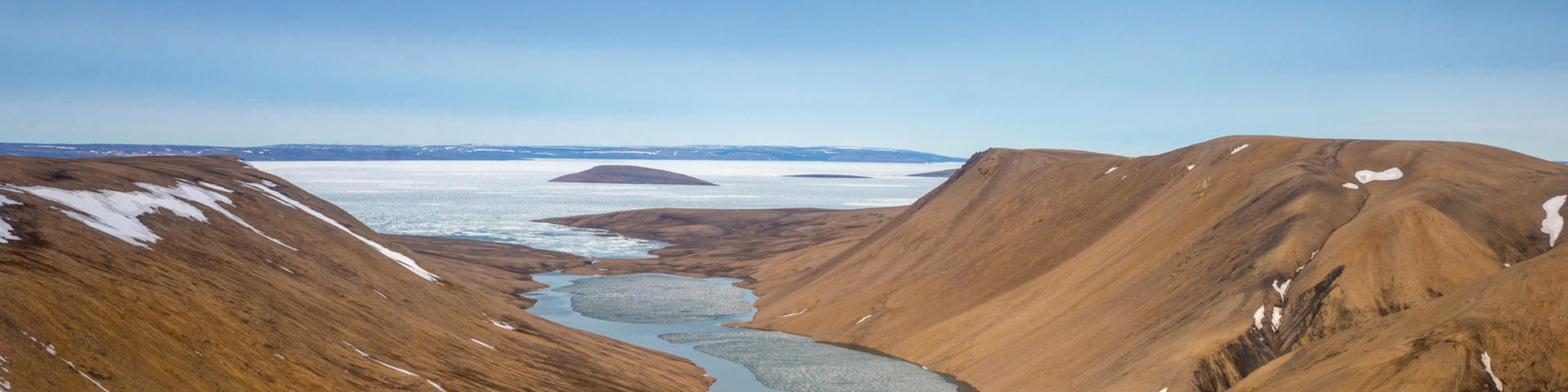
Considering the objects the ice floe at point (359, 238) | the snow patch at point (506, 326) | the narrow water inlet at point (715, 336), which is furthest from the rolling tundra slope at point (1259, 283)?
the ice floe at point (359, 238)

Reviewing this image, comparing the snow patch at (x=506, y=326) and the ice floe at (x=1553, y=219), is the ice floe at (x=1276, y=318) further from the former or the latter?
the snow patch at (x=506, y=326)

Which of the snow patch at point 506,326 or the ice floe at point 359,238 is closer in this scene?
the snow patch at point 506,326

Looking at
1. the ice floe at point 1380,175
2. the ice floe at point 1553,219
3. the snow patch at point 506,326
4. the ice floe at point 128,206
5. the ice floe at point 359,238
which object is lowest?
the snow patch at point 506,326

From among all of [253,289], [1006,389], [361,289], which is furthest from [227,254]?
[1006,389]

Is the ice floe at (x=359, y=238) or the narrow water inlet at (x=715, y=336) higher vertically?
the ice floe at (x=359, y=238)

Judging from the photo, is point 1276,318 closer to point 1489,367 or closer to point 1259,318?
point 1259,318

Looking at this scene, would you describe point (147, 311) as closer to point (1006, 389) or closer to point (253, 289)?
point (253, 289)
